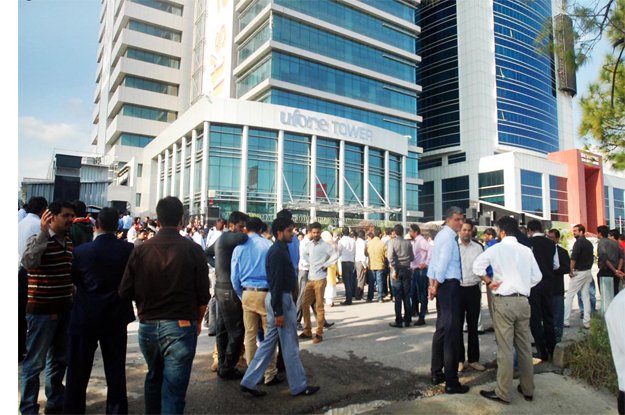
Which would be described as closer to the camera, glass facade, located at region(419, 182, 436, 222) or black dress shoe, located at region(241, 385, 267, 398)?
black dress shoe, located at region(241, 385, 267, 398)

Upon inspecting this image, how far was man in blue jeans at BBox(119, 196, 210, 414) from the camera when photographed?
10.3 feet

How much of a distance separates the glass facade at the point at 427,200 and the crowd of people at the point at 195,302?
53525mm

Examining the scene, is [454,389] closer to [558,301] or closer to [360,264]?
[558,301]

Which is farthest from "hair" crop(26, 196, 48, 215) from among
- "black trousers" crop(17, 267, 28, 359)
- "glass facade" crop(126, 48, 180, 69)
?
"glass facade" crop(126, 48, 180, 69)

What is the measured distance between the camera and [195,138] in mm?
32938

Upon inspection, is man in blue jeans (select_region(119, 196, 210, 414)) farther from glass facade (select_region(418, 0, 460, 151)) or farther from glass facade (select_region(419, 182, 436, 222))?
glass facade (select_region(419, 182, 436, 222))

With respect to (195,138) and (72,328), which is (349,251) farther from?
(195,138)

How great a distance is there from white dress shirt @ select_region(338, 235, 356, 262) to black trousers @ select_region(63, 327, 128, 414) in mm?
7704

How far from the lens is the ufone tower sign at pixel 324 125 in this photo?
110 feet

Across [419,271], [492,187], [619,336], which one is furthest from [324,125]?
[619,336]

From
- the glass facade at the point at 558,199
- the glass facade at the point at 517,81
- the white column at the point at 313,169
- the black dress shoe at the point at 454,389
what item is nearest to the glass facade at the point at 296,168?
the white column at the point at 313,169

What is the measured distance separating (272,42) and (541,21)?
3406cm
